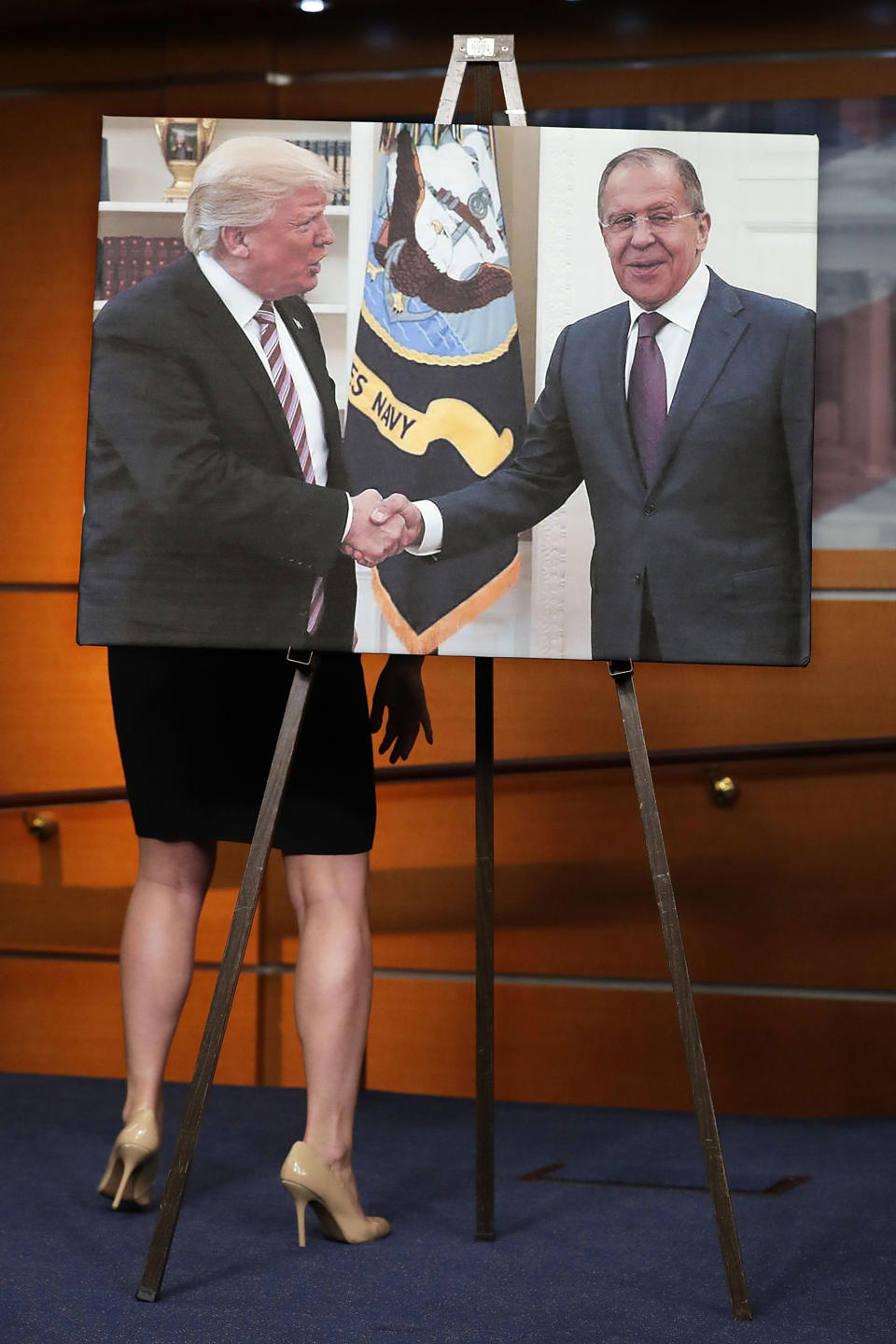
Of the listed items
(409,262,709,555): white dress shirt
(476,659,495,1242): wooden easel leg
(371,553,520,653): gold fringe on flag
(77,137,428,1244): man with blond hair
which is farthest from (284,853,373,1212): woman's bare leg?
(409,262,709,555): white dress shirt

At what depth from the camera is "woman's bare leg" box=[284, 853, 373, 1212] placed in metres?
1.87

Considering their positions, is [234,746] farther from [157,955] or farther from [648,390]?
[648,390]

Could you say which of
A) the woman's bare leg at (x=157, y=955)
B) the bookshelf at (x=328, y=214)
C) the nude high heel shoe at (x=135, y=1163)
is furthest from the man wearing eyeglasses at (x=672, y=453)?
the nude high heel shoe at (x=135, y=1163)

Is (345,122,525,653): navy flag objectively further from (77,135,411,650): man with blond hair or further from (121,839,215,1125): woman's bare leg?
(121,839,215,1125): woman's bare leg

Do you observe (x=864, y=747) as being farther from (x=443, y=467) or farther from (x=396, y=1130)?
(x=443, y=467)

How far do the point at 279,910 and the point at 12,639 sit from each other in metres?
0.82

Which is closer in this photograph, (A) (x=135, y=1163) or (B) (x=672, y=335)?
(B) (x=672, y=335)

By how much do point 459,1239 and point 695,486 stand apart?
1.06m

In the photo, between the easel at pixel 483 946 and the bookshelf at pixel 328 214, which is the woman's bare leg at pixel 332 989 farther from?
the bookshelf at pixel 328 214

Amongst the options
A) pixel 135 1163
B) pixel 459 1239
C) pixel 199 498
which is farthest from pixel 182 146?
pixel 459 1239

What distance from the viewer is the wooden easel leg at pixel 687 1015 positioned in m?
1.64

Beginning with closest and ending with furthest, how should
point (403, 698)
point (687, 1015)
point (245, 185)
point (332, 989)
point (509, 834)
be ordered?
point (687, 1015) < point (245, 185) < point (332, 989) < point (403, 698) < point (509, 834)

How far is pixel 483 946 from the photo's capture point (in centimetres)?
196

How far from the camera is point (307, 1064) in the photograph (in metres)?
1.89
